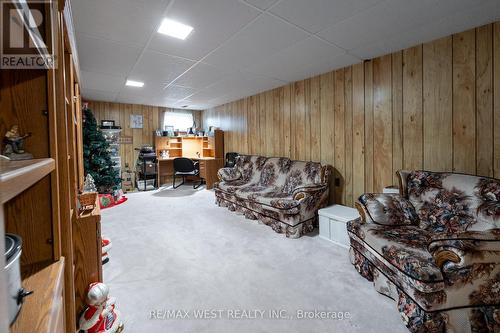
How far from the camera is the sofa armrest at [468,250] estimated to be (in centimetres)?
132

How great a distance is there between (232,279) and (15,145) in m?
1.80

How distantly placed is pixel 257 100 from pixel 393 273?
411cm

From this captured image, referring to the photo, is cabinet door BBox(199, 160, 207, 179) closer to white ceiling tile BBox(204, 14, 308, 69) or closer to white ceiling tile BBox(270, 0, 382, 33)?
white ceiling tile BBox(204, 14, 308, 69)

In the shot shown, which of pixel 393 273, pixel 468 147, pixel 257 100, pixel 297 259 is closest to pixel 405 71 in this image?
pixel 468 147

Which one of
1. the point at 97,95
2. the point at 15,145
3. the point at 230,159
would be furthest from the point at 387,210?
the point at 97,95

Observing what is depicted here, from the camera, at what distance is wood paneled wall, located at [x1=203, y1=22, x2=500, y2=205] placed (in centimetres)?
221

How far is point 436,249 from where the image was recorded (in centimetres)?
142

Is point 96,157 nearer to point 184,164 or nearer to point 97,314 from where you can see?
point 184,164

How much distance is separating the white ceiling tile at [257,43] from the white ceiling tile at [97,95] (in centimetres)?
307

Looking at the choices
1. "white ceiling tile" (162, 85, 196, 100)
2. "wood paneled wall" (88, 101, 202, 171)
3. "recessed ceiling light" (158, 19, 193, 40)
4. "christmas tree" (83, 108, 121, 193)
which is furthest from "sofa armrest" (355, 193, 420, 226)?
"wood paneled wall" (88, 101, 202, 171)

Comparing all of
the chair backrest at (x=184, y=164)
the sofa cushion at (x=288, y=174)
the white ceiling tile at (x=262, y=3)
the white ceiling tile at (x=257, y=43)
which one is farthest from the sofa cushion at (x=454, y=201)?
the chair backrest at (x=184, y=164)

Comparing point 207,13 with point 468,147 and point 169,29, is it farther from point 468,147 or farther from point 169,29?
point 468,147

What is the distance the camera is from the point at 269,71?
349 cm

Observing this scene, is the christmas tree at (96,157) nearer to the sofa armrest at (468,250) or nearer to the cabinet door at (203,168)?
the cabinet door at (203,168)
